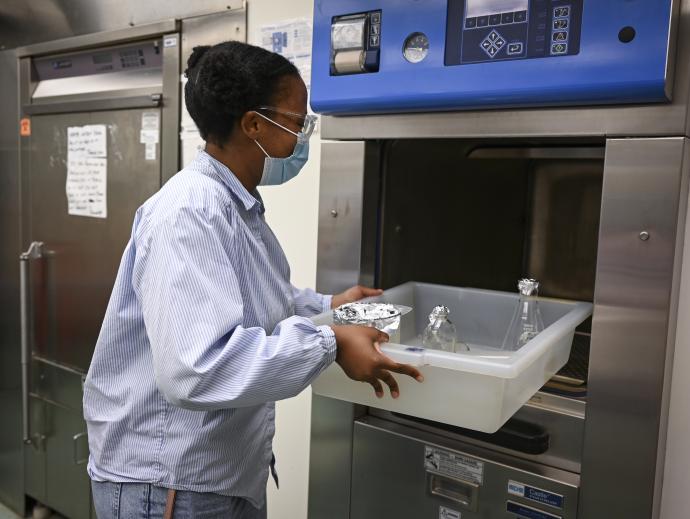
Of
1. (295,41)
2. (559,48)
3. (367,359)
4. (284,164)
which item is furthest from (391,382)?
(295,41)

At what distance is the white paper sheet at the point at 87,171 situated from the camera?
2.36 meters

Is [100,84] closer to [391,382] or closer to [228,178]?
[228,178]

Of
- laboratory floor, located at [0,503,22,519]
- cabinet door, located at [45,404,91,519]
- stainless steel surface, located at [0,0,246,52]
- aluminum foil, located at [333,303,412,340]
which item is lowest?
laboratory floor, located at [0,503,22,519]

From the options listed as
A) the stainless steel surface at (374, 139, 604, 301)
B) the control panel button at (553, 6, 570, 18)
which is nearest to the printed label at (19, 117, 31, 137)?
the stainless steel surface at (374, 139, 604, 301)

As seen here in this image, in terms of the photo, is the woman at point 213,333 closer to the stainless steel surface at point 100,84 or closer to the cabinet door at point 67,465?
the stainless steel surface at point 100,84

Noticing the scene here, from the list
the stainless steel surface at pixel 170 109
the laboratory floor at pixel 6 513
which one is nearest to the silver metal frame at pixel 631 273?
the stainless steel surface at pixel 170 109

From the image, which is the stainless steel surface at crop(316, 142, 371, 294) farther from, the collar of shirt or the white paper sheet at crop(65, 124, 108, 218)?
Answer: the white paper sheet at crop(65, 124, 108, 218)

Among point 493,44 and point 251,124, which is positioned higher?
point 493,44

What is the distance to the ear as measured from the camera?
3.69ft

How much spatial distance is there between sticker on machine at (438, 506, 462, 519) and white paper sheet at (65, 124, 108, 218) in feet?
5.55

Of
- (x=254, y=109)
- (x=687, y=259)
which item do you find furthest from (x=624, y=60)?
(x=254, y=109)

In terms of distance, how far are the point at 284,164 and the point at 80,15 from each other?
5.10ft

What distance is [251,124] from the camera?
1134 millimetres

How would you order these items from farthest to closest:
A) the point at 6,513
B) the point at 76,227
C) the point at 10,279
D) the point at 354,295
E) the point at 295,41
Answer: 1. the point at 6,513
2. the point at 10,279
3. the point at 76,227
4. the point at 295,41
5. the point at 354,295
